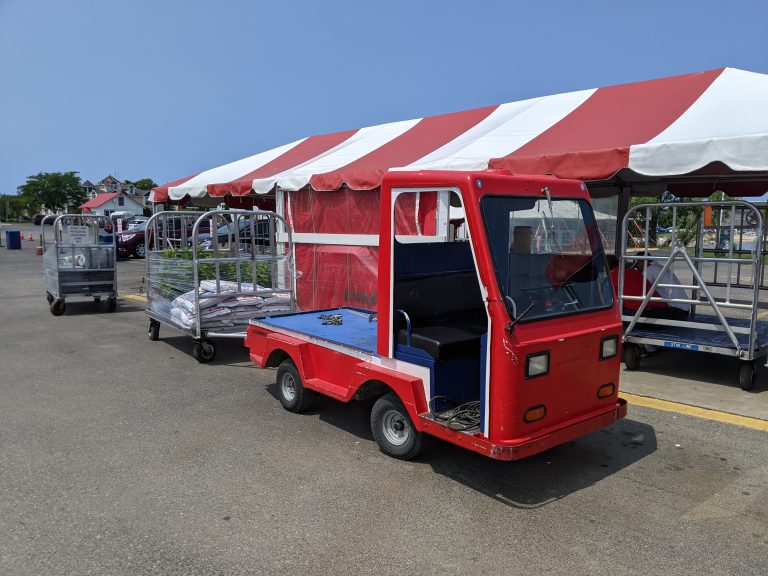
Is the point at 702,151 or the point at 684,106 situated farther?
the point at 684,106

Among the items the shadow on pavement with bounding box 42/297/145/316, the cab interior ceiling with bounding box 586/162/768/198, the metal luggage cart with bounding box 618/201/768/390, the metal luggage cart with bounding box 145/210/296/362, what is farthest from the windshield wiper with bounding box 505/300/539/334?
the shadow on pavement with bounding box 42/297/145/316

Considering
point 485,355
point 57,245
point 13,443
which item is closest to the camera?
point 485,355

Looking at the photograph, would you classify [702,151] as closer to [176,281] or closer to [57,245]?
[176,281]

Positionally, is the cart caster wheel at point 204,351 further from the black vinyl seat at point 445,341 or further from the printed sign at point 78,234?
the printed sign at point 78,234

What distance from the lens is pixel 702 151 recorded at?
236 inches

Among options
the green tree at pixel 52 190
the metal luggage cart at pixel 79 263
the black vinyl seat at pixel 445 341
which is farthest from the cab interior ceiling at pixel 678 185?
the green tree at pixel 52 190

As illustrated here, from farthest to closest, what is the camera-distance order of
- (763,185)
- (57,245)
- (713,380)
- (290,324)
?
(57,245)
(763,185)
(713,380)
(290,324)

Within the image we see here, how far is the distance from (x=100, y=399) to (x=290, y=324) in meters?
2.06

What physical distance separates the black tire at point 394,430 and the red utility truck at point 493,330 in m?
0.01

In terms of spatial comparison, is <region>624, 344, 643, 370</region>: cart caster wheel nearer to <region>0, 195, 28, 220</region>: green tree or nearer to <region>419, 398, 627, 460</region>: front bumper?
<region>419, 398, 627, 460</region>: front bumper

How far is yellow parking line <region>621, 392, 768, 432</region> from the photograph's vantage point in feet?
17.3

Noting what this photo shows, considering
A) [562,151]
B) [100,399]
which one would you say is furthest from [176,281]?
[562,151]

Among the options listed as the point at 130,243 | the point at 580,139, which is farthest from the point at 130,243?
the point at 580,139

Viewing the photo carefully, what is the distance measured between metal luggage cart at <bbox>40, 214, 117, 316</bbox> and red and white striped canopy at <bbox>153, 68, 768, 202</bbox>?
243 cm
